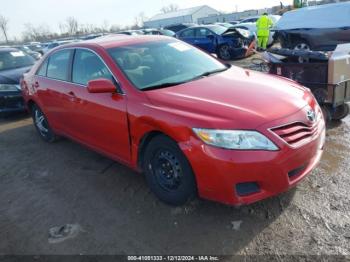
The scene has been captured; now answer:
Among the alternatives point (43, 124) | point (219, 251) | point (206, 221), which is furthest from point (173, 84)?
point (43, 124)

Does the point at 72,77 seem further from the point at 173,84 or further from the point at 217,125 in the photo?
the point at 217,125

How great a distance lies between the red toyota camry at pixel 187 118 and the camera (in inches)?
112

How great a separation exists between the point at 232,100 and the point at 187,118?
485 millimetres

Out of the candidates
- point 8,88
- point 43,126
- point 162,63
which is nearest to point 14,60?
Result: point 8,88

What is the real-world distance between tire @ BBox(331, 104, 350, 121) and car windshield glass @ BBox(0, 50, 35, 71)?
7.26 m

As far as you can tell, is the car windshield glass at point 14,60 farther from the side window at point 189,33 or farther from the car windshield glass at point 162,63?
the side window at point 189,33

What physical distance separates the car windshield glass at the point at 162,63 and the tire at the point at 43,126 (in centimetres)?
228

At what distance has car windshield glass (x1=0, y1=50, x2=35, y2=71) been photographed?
8705mm

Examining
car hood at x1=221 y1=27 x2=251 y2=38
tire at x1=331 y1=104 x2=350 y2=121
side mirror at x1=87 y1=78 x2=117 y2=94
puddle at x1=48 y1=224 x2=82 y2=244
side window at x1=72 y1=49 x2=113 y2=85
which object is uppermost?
side window at x1=72 y1=49 x2=113 y2=85

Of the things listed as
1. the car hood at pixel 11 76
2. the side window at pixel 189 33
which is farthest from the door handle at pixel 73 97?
the side window at pixel 189 33

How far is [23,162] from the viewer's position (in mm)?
5141

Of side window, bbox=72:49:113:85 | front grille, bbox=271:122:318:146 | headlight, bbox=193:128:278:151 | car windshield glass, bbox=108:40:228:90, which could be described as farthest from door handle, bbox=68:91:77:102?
front grille, bbox=271:122:318:146

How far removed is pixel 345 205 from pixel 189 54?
246 centimetres

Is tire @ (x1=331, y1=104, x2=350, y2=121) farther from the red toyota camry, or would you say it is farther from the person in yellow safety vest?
the person in yellow safety vest
